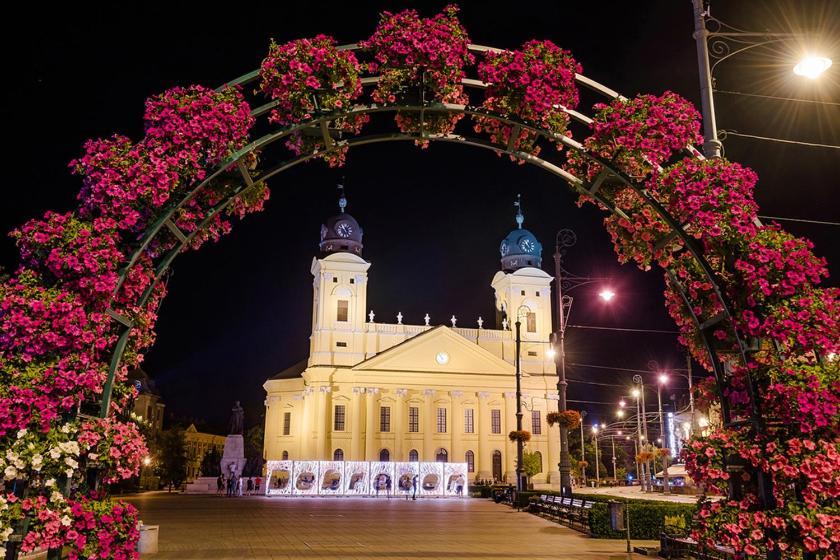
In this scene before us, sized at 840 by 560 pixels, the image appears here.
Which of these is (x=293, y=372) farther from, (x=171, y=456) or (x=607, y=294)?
(x=607, y=294)

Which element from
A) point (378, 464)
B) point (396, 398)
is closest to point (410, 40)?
point (378, 464)

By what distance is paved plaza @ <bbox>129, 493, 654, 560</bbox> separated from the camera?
50.4 ft

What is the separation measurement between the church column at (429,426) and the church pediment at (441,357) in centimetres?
232

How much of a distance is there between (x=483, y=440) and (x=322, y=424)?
588 inches

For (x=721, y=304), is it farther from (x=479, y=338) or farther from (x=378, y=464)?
(x=479, y=338)

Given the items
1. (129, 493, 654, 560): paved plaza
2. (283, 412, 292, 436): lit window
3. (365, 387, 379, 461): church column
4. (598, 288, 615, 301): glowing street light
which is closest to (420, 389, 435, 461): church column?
(365, 387, 379, 461): church column

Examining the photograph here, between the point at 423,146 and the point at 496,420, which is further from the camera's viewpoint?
the point at 496,420

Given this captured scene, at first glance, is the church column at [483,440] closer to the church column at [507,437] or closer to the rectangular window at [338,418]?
the church column at [507,437]

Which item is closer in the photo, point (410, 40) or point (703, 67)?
point (410, 40)

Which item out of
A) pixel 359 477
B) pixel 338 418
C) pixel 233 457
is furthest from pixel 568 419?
pixel 338 418

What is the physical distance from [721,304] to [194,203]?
6725 mm

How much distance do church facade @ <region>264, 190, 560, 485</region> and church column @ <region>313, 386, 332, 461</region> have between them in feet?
0.30

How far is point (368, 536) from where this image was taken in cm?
1912

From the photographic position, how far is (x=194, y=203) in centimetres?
929
